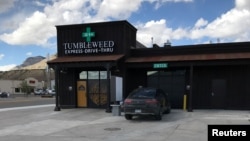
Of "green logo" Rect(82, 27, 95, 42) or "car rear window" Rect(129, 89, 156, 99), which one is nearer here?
"car rear window" Rect(129, 89, 156, 99)

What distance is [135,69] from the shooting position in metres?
25.0

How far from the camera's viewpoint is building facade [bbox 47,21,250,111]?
2212 cm

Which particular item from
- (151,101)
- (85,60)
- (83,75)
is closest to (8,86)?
(83,75)

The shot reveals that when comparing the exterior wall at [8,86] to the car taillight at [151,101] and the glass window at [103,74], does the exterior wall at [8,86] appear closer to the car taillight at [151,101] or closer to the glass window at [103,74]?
the glass window at [103,74]

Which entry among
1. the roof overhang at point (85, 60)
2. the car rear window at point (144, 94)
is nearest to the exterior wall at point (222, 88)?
the roof overhang at point (85, 60)

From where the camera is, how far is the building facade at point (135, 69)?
72.6 feet

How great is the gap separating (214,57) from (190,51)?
2.43m

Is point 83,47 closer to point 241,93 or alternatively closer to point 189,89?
point 189,89

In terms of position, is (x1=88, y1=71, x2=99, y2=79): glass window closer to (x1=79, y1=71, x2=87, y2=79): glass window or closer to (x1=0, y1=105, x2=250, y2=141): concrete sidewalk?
(x1=79, y1=71, x2=87, y2=79): glass window

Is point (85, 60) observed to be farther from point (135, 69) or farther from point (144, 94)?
point (144, 94)

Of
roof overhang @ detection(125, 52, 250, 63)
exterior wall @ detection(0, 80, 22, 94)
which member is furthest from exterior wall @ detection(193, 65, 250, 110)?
exterior wall @ detection(0, 80, 22, 94)

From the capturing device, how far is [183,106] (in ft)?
77.2

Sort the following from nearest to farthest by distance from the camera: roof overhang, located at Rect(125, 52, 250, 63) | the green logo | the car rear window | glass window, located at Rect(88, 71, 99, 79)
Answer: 1. the car rear window
2. roof overhang, located at Rect(125, 52, 250, 63)
3. the green logo
4. glass window, located at Rect(88, 71, 99, 79)

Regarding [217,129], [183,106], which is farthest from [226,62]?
[217,129]
